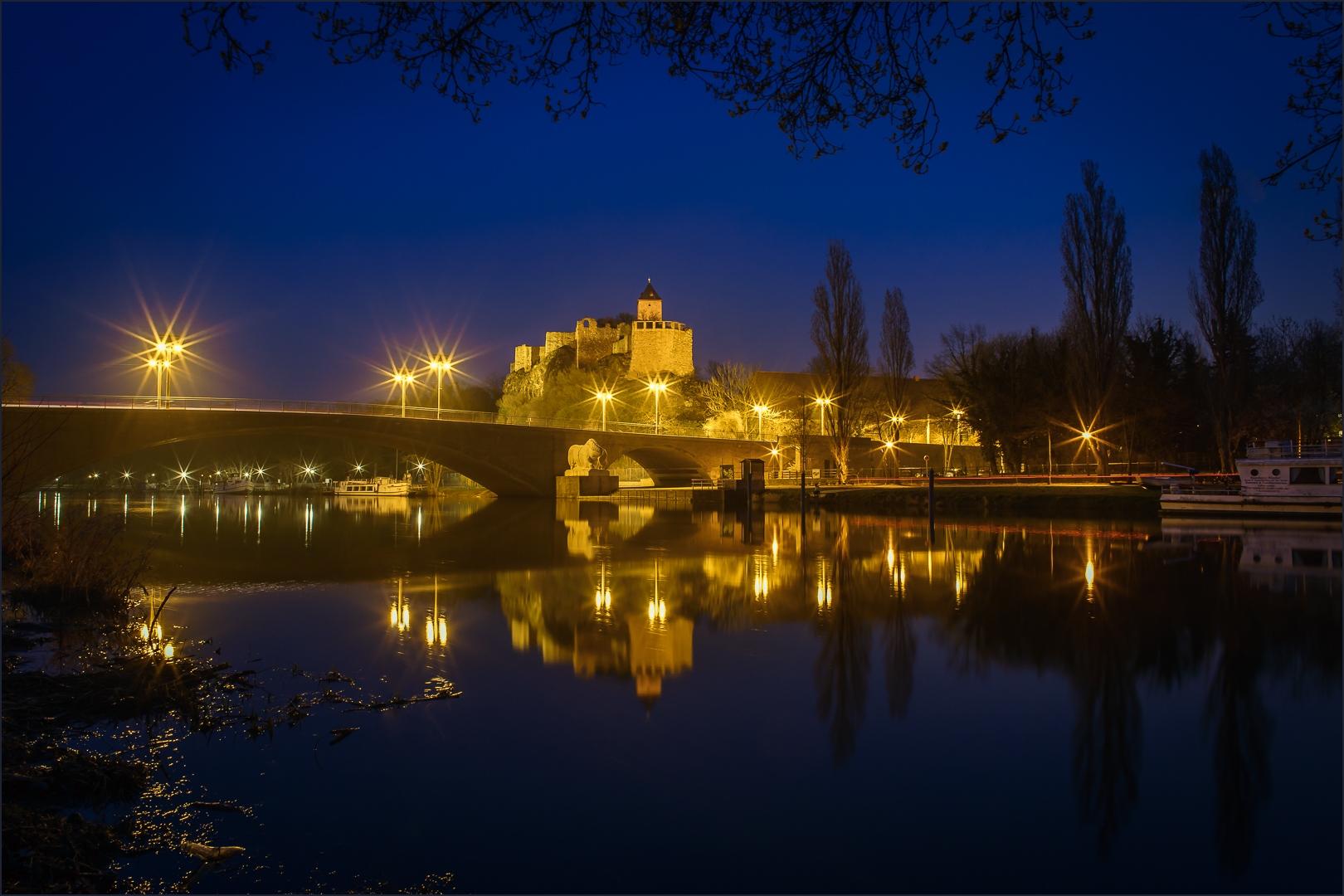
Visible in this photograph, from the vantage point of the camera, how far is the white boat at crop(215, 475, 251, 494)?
254 ft

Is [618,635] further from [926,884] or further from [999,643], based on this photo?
[926,884]

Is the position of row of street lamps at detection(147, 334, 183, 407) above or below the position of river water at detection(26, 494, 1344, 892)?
above

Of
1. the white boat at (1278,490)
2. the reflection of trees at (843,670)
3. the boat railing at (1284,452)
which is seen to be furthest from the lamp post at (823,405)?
the reflection of trees at (843,670)

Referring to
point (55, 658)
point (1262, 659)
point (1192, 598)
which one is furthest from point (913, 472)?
point (55, 658)

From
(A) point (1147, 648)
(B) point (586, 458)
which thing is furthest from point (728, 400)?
(A) point (1147, 648)

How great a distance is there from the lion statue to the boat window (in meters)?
32.2

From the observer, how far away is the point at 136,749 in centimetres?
524

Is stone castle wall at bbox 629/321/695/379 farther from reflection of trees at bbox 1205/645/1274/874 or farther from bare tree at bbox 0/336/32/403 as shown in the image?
reflection of trees at bbox 1205/645/1274/874

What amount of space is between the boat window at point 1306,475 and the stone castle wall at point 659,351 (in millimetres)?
68570

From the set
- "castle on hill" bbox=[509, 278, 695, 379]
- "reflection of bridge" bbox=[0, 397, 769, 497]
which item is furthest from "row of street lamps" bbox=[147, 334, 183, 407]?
"castle on hill" bbox=[509, 278, 695, 379]

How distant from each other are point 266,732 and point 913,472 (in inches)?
2044

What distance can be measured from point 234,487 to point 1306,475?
3251 inches

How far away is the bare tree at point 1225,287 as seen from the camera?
31.3 metres

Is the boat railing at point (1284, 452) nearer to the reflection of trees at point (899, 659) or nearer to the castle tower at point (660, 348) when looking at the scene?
the reflection of trees at point (899, 659)
